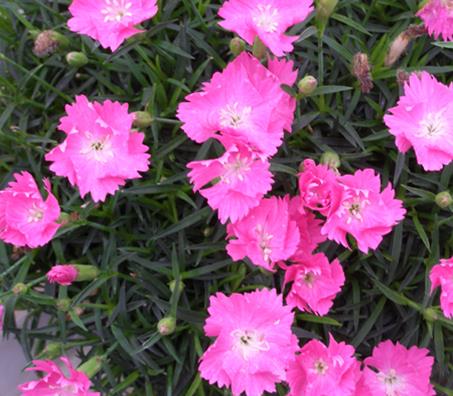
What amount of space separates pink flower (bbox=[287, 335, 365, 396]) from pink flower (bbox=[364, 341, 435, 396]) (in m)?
0.08

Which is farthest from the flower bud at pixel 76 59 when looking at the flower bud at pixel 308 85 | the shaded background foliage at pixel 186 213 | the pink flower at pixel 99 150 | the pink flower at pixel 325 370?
the pink flower at pixel 325 370

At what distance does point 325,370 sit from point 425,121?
448mm

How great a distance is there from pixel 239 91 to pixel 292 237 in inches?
9.7

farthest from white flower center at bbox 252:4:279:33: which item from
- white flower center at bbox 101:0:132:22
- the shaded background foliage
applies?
white flower center at bbox 101:0:132:22

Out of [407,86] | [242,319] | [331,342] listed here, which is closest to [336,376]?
[331,342]

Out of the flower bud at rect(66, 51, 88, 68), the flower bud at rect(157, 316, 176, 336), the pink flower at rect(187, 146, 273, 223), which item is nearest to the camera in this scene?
the pink flower at rect(187, 146, 273, 223)

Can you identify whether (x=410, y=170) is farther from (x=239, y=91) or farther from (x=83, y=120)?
(x=83, y=120)

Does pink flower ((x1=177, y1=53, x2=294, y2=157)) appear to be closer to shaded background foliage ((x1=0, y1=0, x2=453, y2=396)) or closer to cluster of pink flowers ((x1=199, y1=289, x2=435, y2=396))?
shaded background foliage ((x1=0, y1=0, x2=453, y2=396))

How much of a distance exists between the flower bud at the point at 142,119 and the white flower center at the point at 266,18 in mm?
238

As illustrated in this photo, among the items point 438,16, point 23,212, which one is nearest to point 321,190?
point 438,16

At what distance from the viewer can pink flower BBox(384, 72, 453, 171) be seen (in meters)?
0.95

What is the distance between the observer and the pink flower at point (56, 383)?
3.18 feet

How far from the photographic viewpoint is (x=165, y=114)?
1.11m

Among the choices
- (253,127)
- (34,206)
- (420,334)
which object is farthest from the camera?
(420,334)
